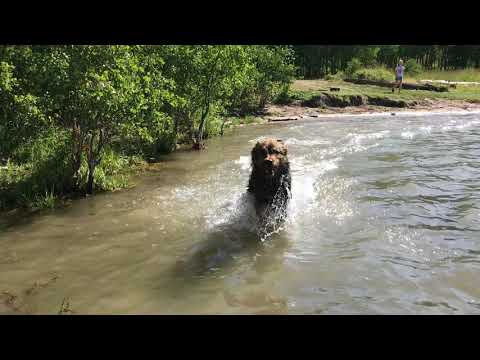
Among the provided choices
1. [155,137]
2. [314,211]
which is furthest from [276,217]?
[155,137]

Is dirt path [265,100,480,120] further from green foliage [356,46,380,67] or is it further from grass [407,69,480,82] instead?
green foliage [356,46,380,67]

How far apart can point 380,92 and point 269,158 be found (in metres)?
25.3

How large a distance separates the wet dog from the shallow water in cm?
29

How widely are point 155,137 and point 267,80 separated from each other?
1222cm

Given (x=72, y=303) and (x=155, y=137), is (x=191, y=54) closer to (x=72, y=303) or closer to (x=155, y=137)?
(x=155, y=137)

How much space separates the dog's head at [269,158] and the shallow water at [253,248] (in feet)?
2.56

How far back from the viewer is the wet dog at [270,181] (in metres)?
8.03

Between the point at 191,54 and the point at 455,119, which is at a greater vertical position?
the point at 191,54

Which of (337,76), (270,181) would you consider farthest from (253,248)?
(337,76)

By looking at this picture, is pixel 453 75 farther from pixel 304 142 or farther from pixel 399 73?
pixel 304 142

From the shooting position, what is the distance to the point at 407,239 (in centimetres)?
732

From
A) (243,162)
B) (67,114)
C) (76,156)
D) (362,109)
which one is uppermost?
(67,114)

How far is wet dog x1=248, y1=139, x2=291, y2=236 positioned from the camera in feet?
26.3

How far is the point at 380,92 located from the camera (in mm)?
30578
